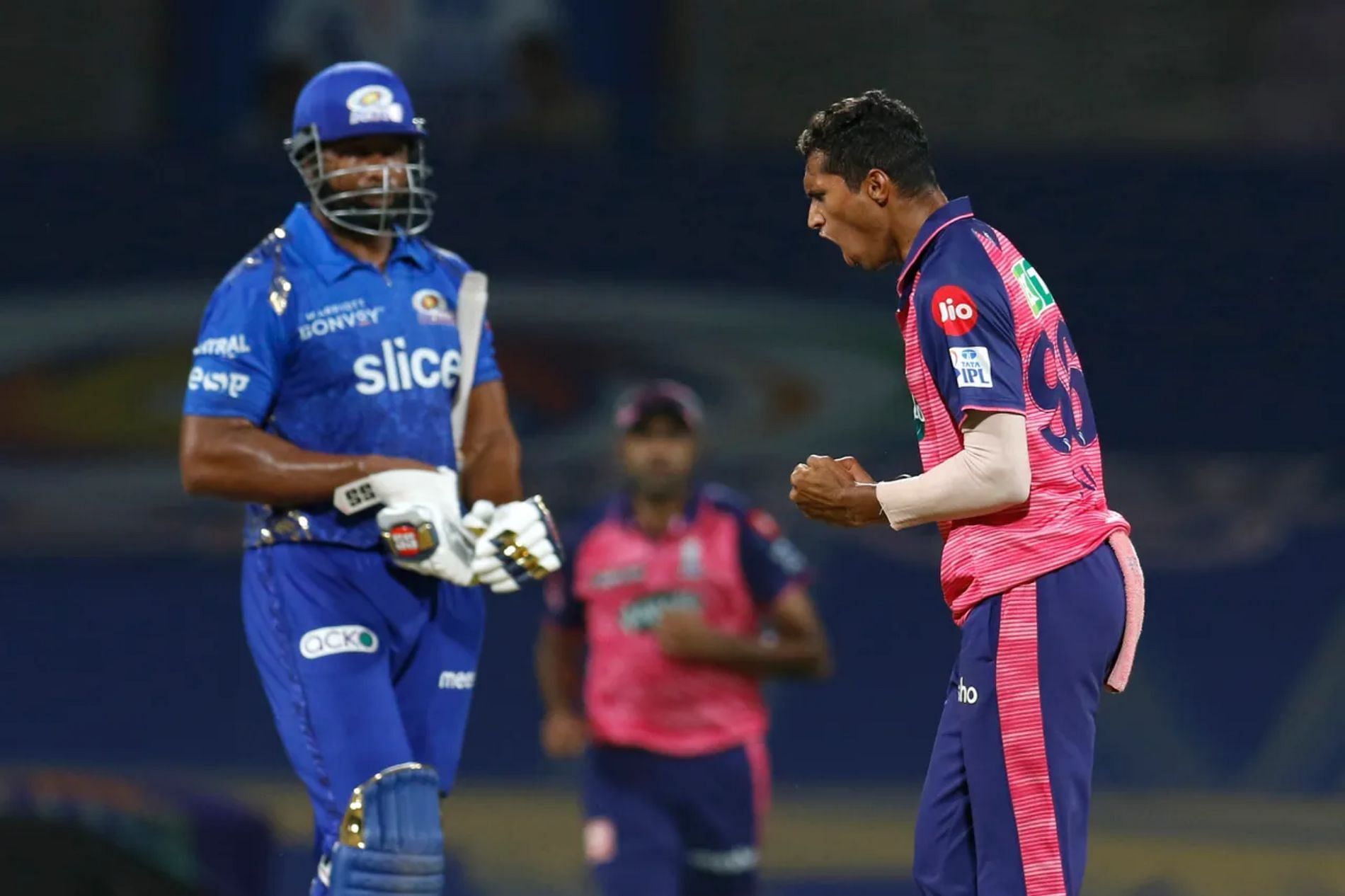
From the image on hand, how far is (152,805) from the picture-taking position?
6.52 metres

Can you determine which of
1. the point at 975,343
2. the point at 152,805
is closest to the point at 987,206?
the point at 152,805

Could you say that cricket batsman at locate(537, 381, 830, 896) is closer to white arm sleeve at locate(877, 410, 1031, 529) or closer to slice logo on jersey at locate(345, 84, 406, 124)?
slice logo on jersey at locate(345, 84, 406, 124)

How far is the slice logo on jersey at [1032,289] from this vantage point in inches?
143

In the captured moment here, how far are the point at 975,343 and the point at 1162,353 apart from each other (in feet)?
13.7

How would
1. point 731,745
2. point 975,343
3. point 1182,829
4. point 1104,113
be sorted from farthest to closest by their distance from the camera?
→ point 1104,113 → point 1182,829 → point 731,745 → point 975,343

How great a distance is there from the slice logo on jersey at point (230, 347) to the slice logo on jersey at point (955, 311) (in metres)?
1.53

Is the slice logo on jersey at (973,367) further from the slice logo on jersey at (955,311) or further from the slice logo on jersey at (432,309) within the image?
the slice logo on jersey at (432,309)

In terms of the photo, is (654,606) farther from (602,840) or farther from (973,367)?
(973,367)

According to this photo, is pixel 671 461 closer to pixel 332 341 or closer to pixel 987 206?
pixel 987 206

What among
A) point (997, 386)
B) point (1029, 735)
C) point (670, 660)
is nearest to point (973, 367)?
point (997, 386)

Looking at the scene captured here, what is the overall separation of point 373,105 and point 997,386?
5.52 feet

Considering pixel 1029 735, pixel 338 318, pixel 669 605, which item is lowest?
pixel 1029 735

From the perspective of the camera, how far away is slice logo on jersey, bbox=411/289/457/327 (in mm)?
4535

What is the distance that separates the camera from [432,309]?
4.56 meters
